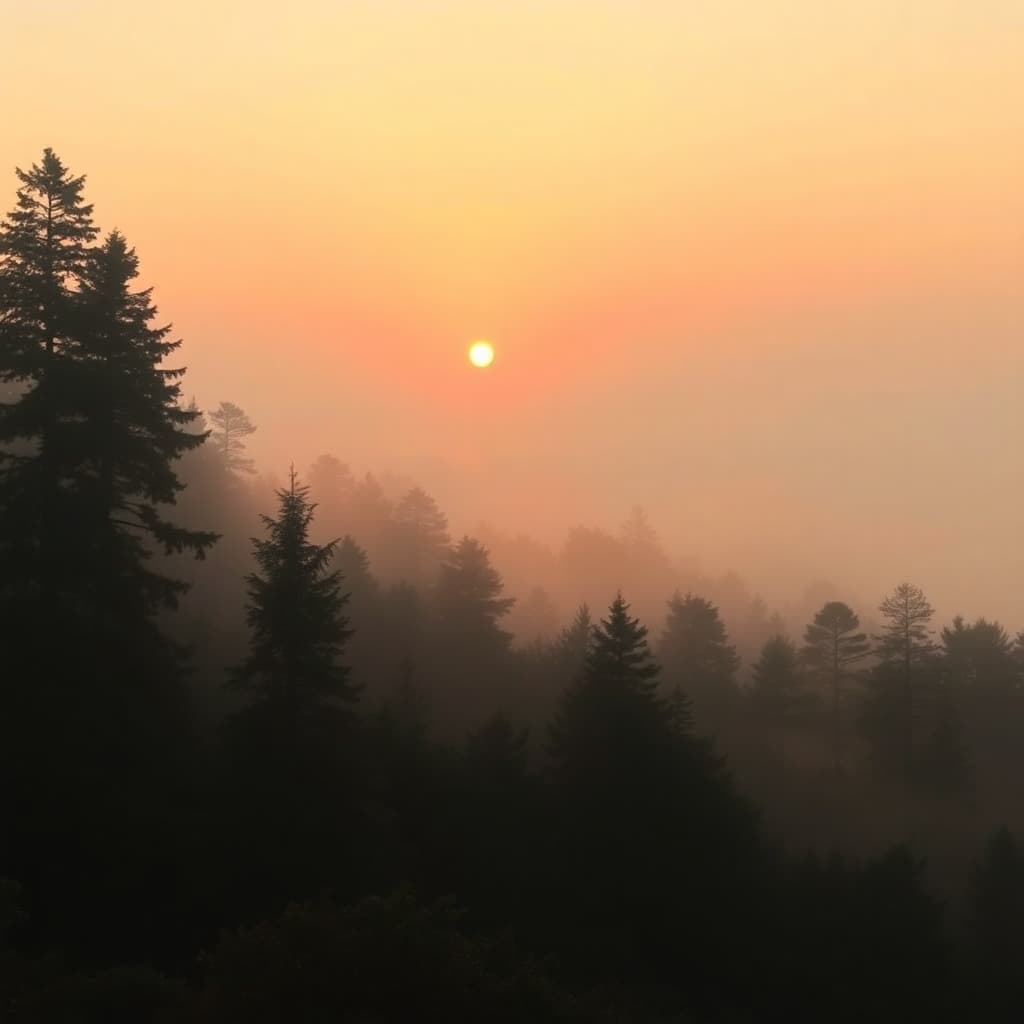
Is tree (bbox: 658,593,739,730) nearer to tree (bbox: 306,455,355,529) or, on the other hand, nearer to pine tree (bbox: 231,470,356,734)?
tree (bbox: 306,455,355,529)

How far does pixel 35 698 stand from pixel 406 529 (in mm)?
60107

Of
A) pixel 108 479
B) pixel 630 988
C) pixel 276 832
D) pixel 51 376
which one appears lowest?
pixel 630 988

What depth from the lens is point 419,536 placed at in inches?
3236

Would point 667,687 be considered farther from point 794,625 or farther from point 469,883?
point 794,625

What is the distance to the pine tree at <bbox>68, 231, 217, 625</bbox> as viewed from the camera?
79.8ft

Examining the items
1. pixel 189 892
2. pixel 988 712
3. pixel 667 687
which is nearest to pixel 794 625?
pixel 988 712

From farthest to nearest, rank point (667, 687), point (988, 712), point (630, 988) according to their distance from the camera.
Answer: point (988, 712)
point (667, 687)
point (630, 988)

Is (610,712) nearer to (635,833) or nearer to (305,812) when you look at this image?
(635,833)

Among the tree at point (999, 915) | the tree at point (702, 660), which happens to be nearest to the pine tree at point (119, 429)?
the tree at point (999, 915)

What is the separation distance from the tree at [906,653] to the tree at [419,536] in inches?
1338

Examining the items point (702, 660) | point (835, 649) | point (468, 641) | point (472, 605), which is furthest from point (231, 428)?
point (835, 649)

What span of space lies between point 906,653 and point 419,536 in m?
37.7

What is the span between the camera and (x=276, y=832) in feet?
81.8

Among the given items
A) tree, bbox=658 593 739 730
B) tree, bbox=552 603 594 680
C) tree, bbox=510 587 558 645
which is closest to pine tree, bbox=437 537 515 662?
tree, bbox=552 603 594 680
